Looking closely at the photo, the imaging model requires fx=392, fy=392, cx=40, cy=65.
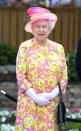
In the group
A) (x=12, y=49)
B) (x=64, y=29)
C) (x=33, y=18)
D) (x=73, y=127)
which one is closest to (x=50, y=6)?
(x=64, y=29)

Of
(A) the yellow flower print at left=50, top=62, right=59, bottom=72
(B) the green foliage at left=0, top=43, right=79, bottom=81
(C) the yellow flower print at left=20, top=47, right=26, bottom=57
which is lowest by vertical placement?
(B) the green foliage at left=0, top=43, right=79, bottom=81

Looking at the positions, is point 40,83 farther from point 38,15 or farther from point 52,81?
point 38,15

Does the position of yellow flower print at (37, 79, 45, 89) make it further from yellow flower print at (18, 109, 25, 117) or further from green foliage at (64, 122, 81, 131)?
green foliage at (64, 122, 81, 131)

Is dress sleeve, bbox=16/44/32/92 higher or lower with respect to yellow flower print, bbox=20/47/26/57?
lower

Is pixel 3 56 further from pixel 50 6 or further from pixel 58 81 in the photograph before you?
pixel 58 81

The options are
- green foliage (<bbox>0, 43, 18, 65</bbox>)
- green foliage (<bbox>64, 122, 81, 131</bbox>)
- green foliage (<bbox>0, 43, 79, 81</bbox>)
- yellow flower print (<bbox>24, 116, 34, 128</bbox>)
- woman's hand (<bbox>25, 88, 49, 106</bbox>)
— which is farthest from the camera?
green foliage (<bbox>0, 43, 18, 65</bbox>)

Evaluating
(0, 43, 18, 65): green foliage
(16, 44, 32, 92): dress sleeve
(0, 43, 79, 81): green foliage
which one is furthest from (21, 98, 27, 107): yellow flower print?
(0, 43, 18, 65): green foliage

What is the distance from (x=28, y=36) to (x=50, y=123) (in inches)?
211

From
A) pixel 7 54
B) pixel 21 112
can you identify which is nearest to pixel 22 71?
pixel 21 112

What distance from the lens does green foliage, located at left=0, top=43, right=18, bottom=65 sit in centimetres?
841

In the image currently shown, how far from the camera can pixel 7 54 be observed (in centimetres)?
855

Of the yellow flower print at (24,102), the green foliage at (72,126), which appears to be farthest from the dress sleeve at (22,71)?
the green foliage at (72,126)

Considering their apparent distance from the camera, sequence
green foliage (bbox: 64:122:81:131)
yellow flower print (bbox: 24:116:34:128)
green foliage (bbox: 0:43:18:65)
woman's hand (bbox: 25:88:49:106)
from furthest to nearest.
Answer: green foliage (bbox: 0:43:18:65) < green foliage (bbox: 64:122:81:131) < yellow flower print (bbox: 24:116:34:128) < woman's hand (bbox: 25:88:49:106)

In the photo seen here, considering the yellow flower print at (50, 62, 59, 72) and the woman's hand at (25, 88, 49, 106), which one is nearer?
the woman's hand at (25, 88, 49, 106)
